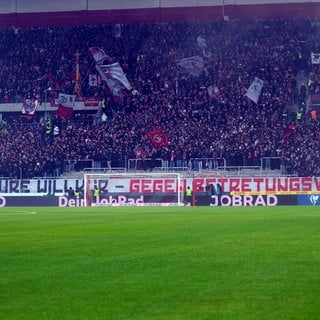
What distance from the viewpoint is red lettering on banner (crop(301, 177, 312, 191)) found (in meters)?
49.5

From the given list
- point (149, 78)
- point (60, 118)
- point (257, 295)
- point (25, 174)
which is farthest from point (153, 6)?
point (257, 295)

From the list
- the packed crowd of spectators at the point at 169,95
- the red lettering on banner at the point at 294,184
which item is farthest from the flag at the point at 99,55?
the red lettering on banner at the point at 294,184

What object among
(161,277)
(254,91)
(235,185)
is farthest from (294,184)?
(161,277)

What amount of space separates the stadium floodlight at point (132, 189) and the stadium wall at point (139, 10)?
1240 cm

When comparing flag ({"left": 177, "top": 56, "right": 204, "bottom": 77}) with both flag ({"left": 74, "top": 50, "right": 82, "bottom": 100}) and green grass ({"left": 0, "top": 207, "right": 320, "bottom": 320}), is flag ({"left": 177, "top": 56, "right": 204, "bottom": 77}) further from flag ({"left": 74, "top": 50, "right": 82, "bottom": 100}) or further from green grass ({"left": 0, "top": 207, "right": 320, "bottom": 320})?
green grass ({"left": 0, "top": 207, "right": 320, "bottom": 320})

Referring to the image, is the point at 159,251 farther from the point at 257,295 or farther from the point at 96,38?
the point at 96,38

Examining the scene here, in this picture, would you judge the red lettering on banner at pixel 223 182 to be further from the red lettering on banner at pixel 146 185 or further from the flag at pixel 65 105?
the flag at pixel 65 105

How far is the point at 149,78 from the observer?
60031 mm

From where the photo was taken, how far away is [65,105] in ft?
194

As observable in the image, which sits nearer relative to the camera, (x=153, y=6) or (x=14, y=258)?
(x=14, y=258)

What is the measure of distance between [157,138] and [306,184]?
10.3 metres

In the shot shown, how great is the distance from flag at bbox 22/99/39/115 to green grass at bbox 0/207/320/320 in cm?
4250

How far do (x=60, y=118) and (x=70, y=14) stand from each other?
23.6 feet

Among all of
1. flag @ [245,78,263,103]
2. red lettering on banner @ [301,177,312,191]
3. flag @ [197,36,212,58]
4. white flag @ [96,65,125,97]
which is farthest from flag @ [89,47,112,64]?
red lettering on banner @ [301,177,312,191]
